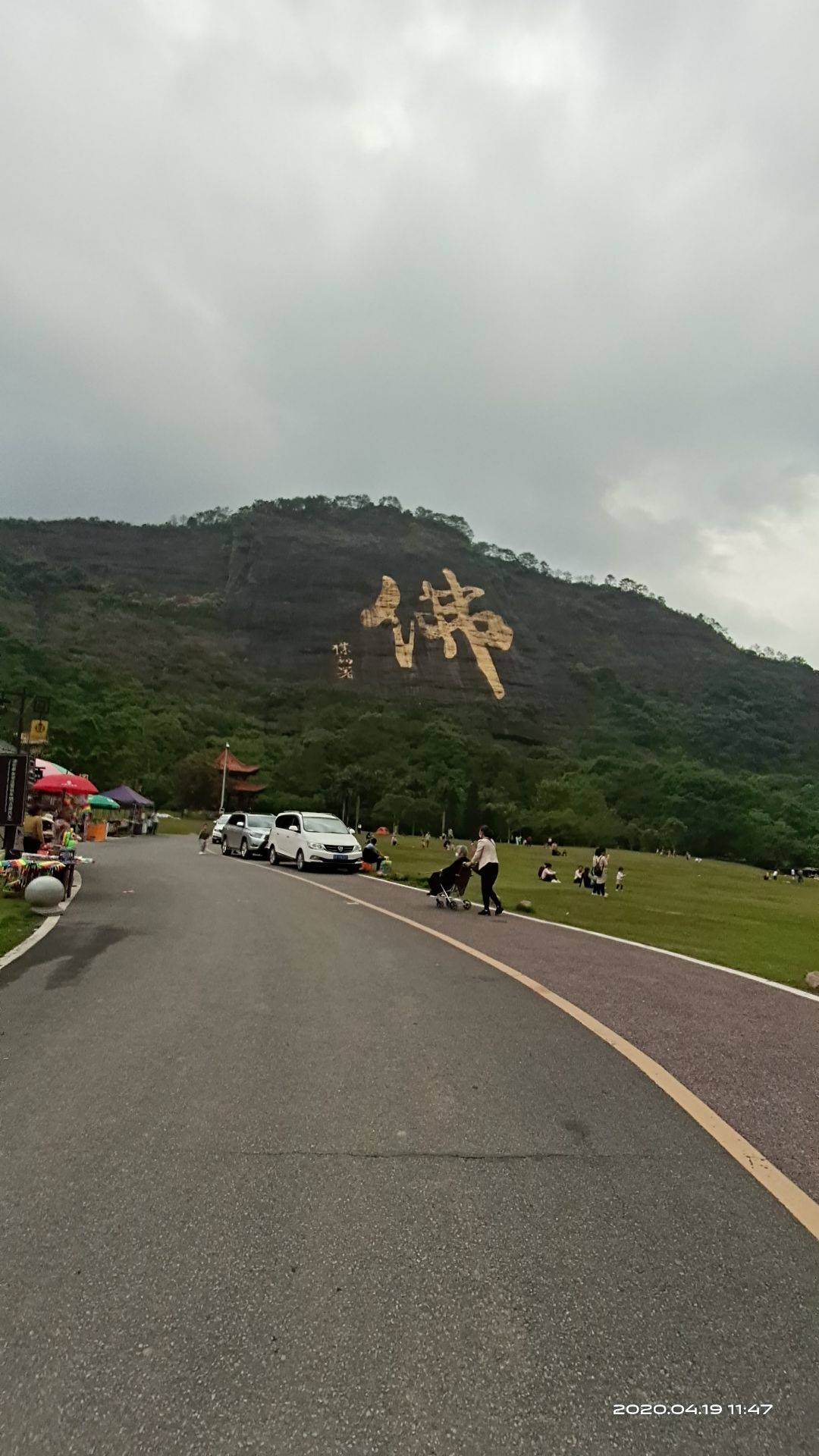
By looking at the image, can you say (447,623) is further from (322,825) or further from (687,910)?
(687,910)

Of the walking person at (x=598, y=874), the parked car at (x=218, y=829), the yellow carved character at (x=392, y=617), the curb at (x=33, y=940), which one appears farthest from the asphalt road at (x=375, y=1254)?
the yellow carved character at (x=392, y=617)

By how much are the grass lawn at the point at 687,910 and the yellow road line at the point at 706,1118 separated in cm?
391

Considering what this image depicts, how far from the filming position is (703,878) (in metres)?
44.0

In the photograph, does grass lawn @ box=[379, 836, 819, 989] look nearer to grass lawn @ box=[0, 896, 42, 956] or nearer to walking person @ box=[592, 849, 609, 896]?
walking person @ box=[592, 849, 609, 896]

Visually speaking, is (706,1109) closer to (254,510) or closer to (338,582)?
(338,582)

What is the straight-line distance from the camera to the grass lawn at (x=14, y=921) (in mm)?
10906

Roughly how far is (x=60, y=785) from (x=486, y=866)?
19.7m

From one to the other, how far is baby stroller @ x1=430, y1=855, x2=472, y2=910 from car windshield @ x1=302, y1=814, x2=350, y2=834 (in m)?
10.7

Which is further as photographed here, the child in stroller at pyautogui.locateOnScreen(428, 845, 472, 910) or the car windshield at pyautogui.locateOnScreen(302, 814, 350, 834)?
the car windshield at pyautogui.locateOnScreen(302, 814, 350, 834)

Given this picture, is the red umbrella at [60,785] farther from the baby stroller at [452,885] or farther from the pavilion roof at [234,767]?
the pavilion roof at [234,767]

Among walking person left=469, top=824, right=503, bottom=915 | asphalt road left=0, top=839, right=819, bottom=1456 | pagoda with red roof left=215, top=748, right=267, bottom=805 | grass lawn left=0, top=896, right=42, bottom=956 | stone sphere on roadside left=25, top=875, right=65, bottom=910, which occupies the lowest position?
asphalt road left=0, top=839, right=819, bottom=1456

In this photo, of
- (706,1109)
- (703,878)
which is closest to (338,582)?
(703,878)

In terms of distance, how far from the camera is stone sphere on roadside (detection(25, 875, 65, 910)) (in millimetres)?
13297

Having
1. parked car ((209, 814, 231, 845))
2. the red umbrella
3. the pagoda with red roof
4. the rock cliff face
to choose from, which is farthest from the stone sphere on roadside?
the rock cliff face
